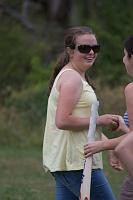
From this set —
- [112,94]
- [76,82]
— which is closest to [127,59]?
[76,82]

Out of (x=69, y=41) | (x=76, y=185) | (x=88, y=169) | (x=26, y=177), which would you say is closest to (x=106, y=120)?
(x=88, y=169)

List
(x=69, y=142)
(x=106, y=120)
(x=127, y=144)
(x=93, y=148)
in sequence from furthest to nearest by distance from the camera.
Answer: (x=69, y=142)
(x=106, y=120)
(x=93, y=148)
(x=127, y=144)

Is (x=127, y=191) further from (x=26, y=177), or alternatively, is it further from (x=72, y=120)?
(x=26, y=177)

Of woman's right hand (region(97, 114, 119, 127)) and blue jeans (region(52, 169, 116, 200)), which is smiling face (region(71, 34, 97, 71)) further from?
blue jeans (region(52, 169, 116, 200))

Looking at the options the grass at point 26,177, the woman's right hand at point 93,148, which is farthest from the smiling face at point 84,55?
the grass at point 26,177

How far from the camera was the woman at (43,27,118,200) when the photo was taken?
557cm

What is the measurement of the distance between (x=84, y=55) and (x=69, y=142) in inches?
25.5

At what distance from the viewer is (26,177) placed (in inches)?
461

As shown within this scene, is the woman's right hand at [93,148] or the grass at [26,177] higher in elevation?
the woman's right hand at [93,148]

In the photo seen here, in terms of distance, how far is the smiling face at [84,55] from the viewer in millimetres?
5789

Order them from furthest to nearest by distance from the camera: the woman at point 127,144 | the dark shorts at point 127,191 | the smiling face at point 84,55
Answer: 1. the smiling face at point 84,55
2. the dark shorts at point 127,191
3. the woman at point 127,144

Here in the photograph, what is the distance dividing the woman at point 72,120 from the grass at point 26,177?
3.70m

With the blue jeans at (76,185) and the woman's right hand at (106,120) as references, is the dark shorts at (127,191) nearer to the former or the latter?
the blue jeans at (76,185)

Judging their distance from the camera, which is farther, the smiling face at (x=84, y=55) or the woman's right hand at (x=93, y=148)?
the smiling face at (x=84, y=55)
